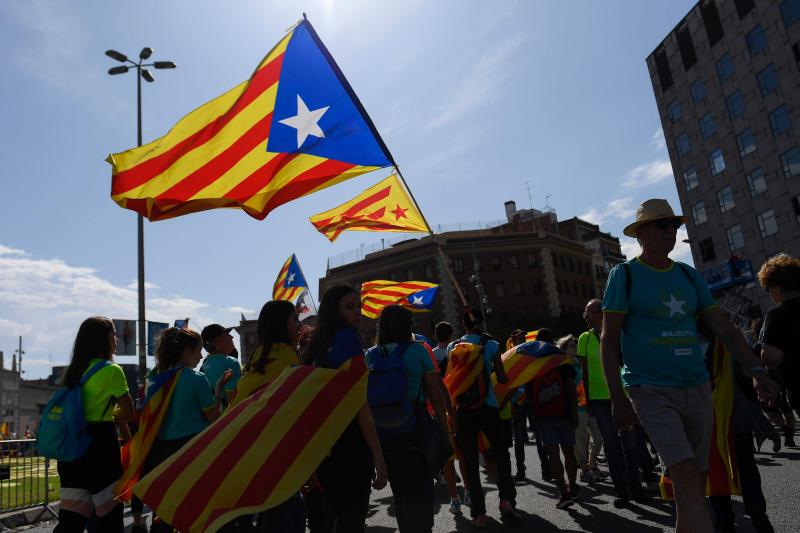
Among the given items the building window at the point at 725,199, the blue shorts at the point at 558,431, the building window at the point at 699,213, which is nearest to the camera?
the blue shorts at the point at 558,431

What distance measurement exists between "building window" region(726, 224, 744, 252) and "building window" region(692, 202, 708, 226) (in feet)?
8.05

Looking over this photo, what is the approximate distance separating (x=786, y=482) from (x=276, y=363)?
5.35m

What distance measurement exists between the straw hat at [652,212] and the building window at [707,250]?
40.3m

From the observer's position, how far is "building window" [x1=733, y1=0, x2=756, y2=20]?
116 ft

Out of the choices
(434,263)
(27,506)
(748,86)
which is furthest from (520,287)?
(27,506)

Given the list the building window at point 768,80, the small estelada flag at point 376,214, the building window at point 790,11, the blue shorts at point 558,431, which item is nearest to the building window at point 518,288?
the building window at point 768,80

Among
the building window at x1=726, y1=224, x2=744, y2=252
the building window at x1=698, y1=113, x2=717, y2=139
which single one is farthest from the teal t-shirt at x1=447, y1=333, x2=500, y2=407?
the building window at x1=698, y1=113, x2=717, y2=139

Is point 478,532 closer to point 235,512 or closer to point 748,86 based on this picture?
point 235,512

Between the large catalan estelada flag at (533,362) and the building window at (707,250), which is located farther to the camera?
the building window at (707,250)

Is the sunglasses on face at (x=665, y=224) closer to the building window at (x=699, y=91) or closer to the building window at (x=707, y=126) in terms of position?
the building window at (x=707, y=126)

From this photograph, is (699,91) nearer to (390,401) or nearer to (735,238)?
(735,238)

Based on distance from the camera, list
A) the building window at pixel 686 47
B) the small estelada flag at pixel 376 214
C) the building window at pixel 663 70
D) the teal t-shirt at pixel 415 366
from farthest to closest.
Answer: the building window at pixel 663 70
the building window at pixel 686 47
the small estelada flag at pixel 376 214
the teal t-shirt at pixel 415 366

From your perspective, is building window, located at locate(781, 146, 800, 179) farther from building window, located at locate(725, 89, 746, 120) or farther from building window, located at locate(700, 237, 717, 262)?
building window, located at locate(700, 237, 717, 262)

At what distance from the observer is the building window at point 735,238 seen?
37.3m
